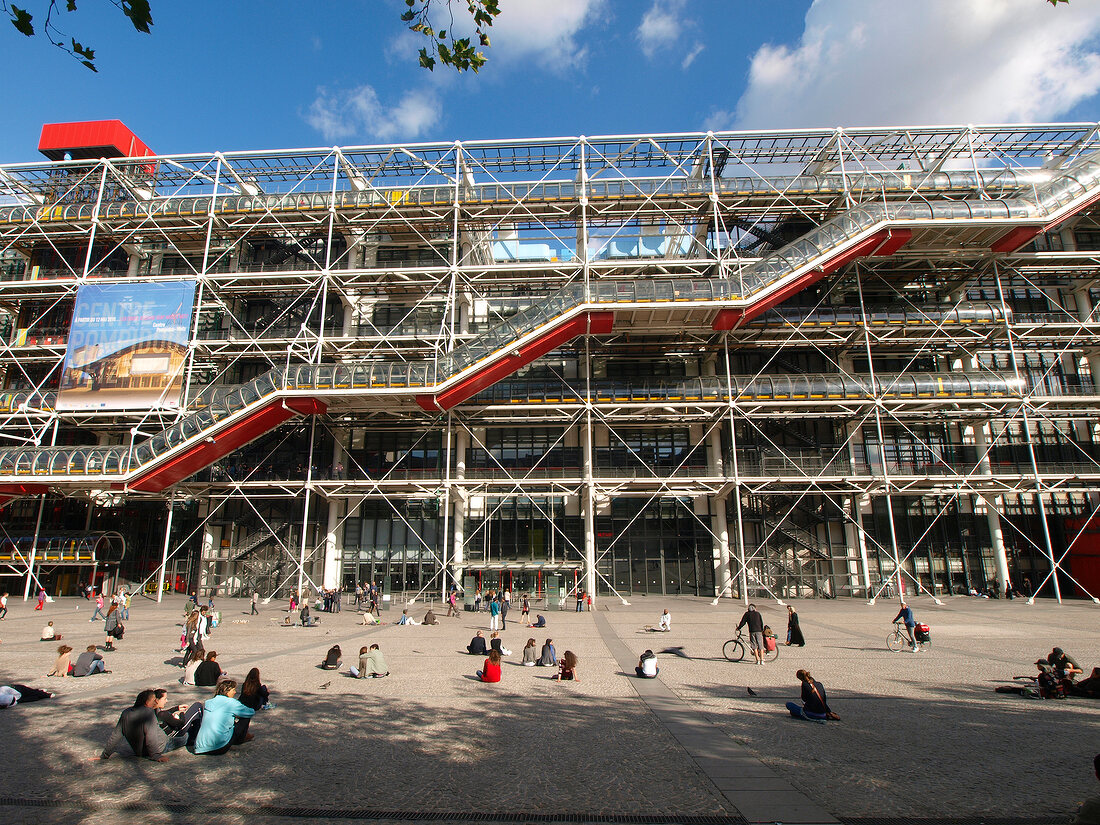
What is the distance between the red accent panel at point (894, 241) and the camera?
23.5 m

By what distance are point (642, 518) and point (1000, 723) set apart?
19163mm

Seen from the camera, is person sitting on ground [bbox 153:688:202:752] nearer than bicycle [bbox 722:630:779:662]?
Yes

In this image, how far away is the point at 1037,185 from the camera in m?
24.1

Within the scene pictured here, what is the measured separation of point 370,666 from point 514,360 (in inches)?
542

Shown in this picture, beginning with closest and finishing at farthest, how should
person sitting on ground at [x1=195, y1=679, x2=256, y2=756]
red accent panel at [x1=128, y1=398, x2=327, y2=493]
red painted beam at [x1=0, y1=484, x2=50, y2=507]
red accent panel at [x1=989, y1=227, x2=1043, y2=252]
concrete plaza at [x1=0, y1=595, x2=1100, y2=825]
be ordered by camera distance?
concrete plaza at [x1=0, y1=595, x2=1100, y2=825] < person sitting on ground at [x1=195, y1=679, x2=256, y2=756] < red accent panel at [x1=128, y1=398, x2=327, y2=493] < red painted beam at [x1=0, y1=484, x2=50, y2=507] < red accent panel at [x1=989, y1=227, x2=1043, y2=252]

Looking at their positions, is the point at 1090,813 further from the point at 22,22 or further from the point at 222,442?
the point at 222,442

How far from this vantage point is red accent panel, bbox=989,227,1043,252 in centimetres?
2359

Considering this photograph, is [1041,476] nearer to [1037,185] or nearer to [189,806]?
[1037,185]

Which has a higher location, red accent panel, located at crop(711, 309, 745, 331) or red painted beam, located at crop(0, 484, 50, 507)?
red accent panel, located at crop(711, 309, 745, 331)

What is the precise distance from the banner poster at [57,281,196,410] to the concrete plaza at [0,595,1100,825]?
13.6m

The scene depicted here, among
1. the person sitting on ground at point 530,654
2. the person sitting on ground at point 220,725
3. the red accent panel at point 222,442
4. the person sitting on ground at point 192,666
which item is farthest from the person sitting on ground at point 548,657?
the red accent panel at point 222,442

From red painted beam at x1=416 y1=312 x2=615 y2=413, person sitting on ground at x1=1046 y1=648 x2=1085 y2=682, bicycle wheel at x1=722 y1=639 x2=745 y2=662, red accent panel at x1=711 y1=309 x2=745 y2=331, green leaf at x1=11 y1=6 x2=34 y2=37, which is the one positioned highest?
red accent panel at x1=711 y1=309 x2=745 y2=331

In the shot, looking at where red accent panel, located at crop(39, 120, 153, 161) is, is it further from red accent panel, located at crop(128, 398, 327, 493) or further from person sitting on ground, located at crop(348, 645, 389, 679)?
person sitting on ground, located at crop(348, 645, 389, 679)

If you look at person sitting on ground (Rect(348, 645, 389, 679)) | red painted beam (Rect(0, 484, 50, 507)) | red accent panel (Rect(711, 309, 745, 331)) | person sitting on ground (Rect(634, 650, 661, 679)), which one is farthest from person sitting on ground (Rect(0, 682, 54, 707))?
red accent panel (Rect(711, 309, 745, 331))
